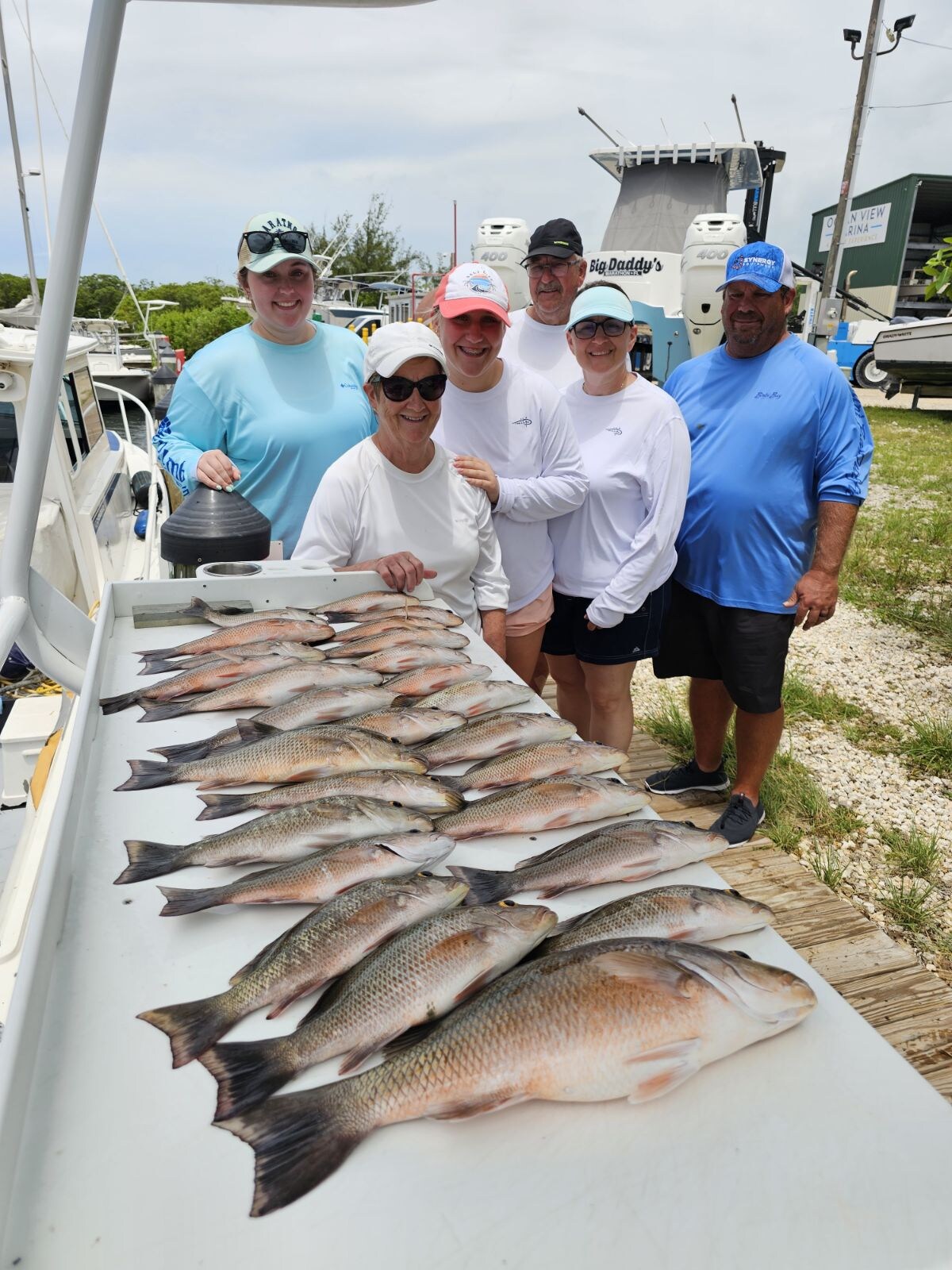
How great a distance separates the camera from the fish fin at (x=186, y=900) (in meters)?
1.36

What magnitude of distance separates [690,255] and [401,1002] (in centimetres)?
975

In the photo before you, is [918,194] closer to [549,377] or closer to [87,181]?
[549,377]

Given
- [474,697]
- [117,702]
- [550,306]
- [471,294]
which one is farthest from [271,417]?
[474,697]

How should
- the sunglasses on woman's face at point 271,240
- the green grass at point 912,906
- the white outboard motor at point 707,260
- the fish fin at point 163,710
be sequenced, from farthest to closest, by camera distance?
the white outboard motor at point 707,260 < the green grass at point 912,906 < the sunglasses on woman's face at point 271,240 < the fish fin at point 163,710

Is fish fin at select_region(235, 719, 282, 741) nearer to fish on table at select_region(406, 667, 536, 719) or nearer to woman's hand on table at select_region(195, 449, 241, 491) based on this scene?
fish on table at select_region(406, 667, 536, 719)

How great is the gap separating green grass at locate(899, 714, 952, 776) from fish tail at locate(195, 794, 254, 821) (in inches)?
189

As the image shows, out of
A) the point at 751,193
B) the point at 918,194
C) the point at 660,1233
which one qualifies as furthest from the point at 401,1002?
the point at 918,194

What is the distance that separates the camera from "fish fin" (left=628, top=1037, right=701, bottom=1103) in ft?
3.49

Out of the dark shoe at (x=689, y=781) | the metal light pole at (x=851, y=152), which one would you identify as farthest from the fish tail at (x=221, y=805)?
the metal light pole at (x=851, y=152)

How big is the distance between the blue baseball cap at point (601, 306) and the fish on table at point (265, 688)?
6.29ft

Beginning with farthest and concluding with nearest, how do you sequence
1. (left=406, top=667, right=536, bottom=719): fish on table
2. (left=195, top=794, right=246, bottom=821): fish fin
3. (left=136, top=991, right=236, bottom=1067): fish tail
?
(left=406, top=667, right=536, bottom=719): fish on table < (left=195, top=794, right=246, bottom=821): fish fin < (left=136, top=991, right=236, bottom=1067): fish tail

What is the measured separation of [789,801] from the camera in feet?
15.7

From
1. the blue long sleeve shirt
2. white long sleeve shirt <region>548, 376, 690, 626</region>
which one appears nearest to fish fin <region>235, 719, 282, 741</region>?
white long sleeve shirt <region>548, 376, 690, 626</region>

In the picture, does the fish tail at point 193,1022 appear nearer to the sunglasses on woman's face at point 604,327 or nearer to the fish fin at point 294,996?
the fish fin at point 294,996
